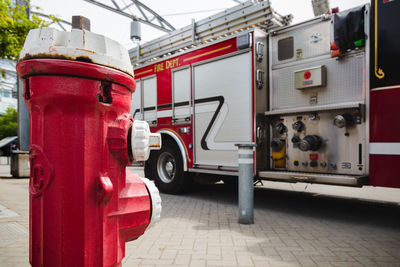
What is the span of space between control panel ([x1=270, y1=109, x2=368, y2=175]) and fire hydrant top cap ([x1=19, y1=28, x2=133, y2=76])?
3657 millimetres

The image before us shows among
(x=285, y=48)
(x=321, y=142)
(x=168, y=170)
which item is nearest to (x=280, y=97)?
(x=285, y=48)

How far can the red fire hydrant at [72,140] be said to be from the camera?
1.18 m

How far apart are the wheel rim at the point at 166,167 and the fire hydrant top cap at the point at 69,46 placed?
511 centimetres

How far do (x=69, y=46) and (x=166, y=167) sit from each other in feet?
17.7

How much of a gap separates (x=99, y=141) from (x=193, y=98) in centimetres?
459

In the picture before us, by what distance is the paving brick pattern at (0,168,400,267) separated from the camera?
9.14ft

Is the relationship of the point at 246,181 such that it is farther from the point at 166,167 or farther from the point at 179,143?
the point at 166,167

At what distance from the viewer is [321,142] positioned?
437 cm

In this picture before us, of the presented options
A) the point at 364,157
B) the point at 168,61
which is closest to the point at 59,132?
the point at 364,157

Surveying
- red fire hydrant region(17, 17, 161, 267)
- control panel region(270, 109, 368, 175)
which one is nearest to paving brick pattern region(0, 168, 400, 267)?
control panel region(270, 109, 368, 175)

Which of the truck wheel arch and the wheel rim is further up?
the truck wheel arch

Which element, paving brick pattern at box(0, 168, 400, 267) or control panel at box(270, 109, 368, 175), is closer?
paving brick pattern at box(0, 168, 400, 267)

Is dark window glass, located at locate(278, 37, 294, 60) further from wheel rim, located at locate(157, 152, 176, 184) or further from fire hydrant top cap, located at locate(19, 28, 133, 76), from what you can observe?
fire hydrant top cap, located at locate(19, 28, 133, 76)

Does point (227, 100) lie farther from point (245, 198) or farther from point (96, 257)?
point (96, 257)
